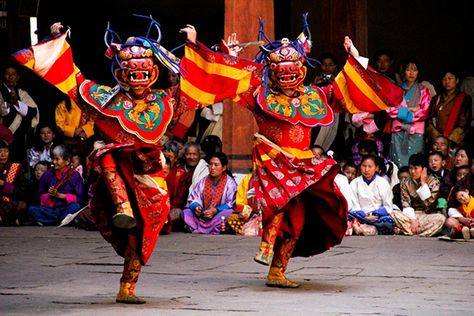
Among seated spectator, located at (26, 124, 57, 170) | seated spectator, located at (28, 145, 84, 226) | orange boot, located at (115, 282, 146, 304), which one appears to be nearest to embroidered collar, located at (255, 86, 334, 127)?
orange boot, located at (115, 282, 146, 304)

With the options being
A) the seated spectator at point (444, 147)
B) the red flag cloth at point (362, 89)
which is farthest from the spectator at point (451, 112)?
the red flag cloth at point (362, 89)

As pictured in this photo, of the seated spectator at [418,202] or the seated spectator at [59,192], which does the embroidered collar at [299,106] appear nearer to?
the seated spectator at [418,202]

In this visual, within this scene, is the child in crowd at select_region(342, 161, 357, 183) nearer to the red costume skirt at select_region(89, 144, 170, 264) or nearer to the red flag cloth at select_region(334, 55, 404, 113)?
the red flag cloth at select_region(334, 55, 404, 113)

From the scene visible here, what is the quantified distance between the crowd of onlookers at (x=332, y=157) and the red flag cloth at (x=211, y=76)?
2.93 metres

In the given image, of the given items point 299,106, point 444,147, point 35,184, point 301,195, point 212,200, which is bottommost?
point 35,184

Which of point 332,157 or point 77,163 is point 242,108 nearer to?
point 332,157

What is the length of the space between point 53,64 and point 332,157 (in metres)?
4.29

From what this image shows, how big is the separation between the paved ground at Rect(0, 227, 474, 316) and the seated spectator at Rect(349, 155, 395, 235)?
29 centimetres

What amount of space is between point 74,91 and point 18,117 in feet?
19.8

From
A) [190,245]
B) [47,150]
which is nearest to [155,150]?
[190,245]

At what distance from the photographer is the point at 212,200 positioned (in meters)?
11.5

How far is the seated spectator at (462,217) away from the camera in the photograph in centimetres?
1057

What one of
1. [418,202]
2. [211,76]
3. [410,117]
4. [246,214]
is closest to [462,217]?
[418,202]

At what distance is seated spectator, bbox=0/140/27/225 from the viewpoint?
12.1m
